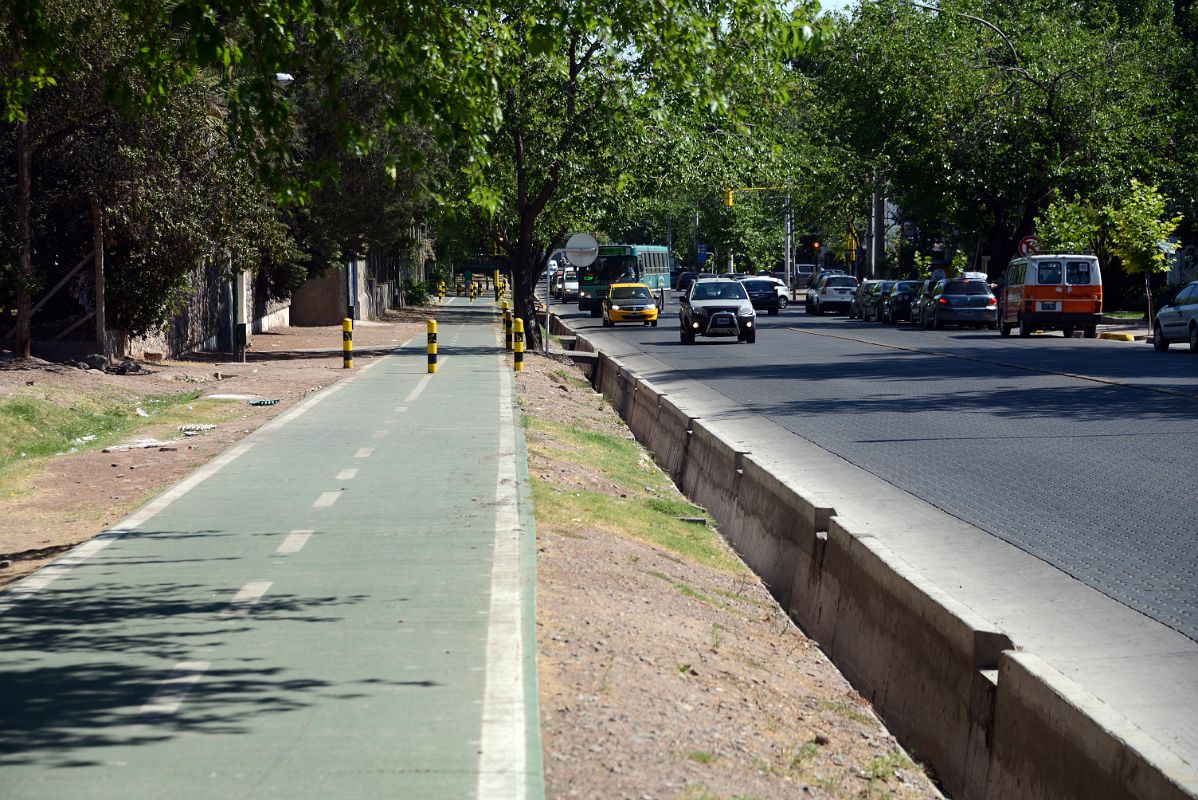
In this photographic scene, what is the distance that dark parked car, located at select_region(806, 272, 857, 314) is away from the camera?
61.9m

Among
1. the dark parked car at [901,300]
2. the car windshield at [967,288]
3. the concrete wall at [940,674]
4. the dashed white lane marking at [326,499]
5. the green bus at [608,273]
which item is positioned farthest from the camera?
the green bus at [608,273]

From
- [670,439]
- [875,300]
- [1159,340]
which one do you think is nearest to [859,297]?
[875,300]

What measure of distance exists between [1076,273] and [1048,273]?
0.69m

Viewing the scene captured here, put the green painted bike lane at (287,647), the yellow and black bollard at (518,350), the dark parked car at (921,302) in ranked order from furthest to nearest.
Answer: the dark parked car at (921,302) < the yellow and black bollard at (518,350) < the green painted bike lane at (287,647)

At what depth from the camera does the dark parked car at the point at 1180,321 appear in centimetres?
2986

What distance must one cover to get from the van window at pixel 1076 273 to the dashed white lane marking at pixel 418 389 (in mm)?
19593

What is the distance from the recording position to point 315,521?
34.3 ft

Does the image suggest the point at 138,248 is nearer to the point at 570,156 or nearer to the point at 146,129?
the point at 146,129

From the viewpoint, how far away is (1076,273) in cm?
3862

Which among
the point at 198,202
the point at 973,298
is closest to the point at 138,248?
the point at 198,202

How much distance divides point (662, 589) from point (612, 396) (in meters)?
17.9

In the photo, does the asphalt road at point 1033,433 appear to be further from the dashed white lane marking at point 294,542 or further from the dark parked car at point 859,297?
the dark parked car at point 859,297

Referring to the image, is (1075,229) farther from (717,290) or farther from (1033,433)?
(1033,433)

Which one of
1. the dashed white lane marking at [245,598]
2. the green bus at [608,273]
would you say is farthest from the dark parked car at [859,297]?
the dashed white lane marking at [245,598]
